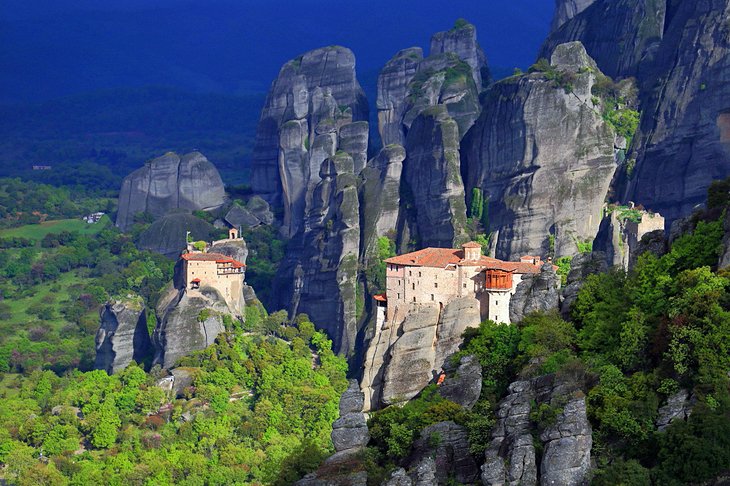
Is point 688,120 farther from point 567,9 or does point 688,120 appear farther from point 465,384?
point 465,384

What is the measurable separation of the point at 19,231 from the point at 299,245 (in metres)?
36.6

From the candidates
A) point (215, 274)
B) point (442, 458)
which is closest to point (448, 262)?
point (442, 458)

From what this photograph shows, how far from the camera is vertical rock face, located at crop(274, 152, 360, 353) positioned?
9269 cm

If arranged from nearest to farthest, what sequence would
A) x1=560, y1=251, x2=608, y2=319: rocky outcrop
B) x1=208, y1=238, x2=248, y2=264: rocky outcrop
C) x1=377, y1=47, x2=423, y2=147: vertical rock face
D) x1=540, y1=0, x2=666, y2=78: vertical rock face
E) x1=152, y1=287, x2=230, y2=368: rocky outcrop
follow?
x1=560, y1=251, x2=608, y2=319: rocky outcrop
x1=152, y1=287, x2=230, y2=368: rocky outcrop
x1=540, y1=0, x2=666, y2=78: vertical rock face
x1=208, y1=238, x2=248, y2=264: rocky outcrop
x1=377, y1=47, x2=423, y2=147: vertical rock face

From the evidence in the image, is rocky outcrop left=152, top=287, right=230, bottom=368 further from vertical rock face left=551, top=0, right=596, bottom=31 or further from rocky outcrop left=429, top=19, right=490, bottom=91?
vertical rock face left=551, top=0, right=596, bottom=31

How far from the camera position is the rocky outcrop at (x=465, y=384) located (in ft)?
146

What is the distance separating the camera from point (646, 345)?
135 feet

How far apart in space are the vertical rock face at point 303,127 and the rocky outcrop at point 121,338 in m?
20.2

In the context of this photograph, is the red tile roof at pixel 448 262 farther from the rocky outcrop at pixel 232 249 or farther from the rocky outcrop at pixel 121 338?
the rocky outcrop at pixel 232 249

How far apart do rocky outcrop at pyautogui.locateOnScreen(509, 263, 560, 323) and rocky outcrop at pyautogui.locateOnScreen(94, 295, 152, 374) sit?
41328 millimetres

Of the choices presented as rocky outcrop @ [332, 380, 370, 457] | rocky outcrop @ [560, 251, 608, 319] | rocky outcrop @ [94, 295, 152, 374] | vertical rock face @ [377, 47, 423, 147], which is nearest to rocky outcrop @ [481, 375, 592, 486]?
rocky outcrop @ [332, 380, 370, 457]

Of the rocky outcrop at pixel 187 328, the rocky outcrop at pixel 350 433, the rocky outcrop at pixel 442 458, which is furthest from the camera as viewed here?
the rocky outcrop at pixel 187 328

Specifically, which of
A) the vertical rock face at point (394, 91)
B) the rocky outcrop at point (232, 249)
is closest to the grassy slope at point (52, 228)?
the vertical rock face at point (394, 91)

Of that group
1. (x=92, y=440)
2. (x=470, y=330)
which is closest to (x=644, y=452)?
(x=470, y=330)
